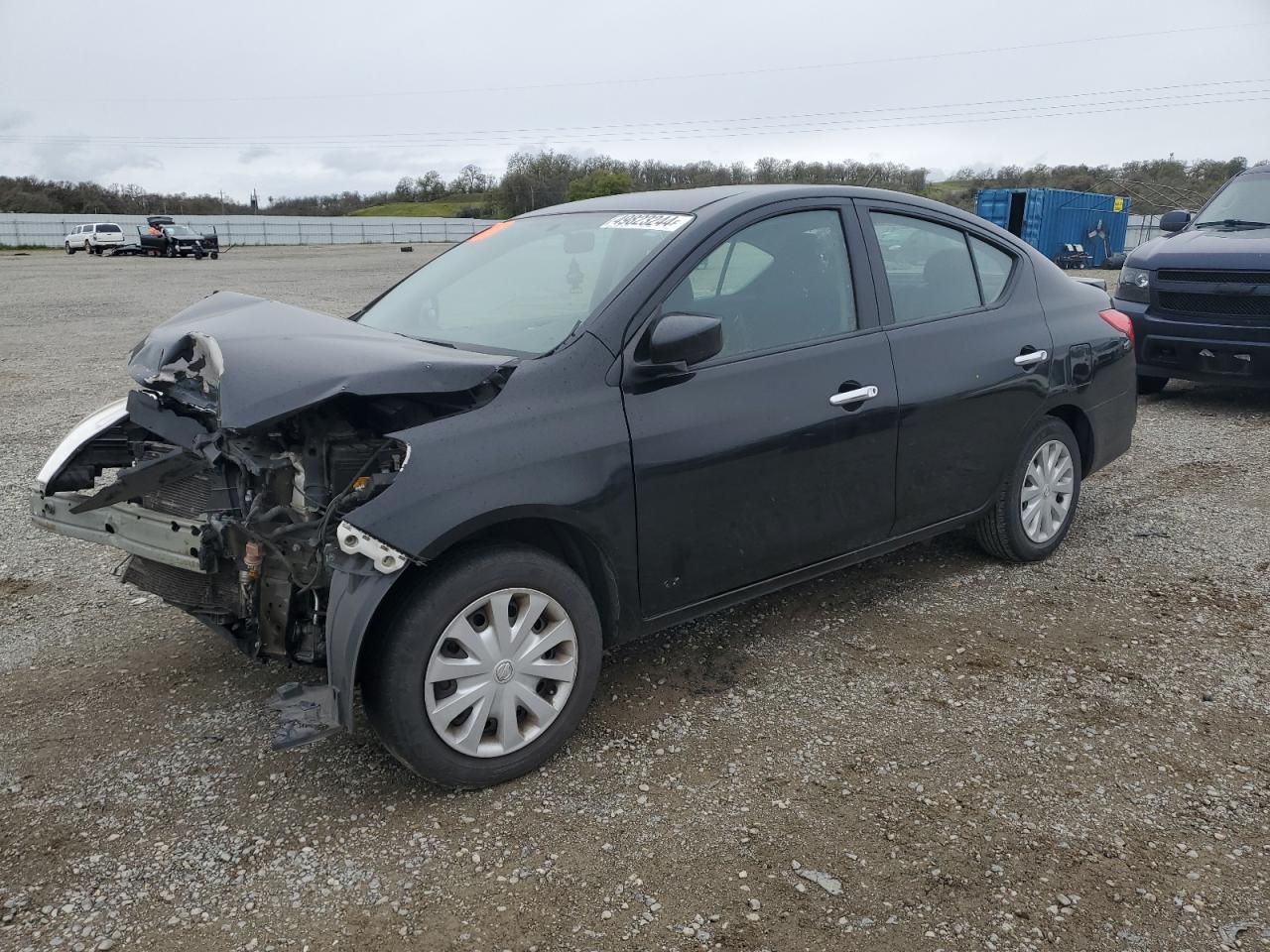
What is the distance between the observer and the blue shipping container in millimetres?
28359

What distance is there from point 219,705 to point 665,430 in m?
1.89

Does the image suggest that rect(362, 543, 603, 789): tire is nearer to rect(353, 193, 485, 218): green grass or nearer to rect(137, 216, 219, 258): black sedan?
rect(137, 216, 219, 258): black sedan

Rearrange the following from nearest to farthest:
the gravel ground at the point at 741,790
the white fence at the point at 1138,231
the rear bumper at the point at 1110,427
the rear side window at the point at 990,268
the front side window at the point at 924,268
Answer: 1. the gravel ground at the point at 741,790
2. the front side window at the point at 924,268
3. the rear side window at the point at 990,268
4. the rear bumper at the point at 1110,427
5. the white fence at the point at 1138,231

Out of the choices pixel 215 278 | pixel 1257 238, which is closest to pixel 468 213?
pixel 215 278

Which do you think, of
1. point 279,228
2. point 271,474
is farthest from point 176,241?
point 271,474

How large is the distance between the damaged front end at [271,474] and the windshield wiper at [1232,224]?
7.94 metres

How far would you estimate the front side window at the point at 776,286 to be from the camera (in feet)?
11.6

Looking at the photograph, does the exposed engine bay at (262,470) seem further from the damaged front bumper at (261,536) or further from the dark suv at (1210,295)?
the dark suv at (1210,295)

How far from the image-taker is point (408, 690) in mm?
2848

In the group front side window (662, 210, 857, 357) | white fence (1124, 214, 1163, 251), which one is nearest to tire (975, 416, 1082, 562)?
front side window (662, 210, 857, 357)

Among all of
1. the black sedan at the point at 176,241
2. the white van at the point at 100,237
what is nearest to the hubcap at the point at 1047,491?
the black sedan at the point at 176,241

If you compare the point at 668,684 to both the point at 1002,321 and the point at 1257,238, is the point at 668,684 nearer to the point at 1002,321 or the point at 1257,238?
the point at 1002,321

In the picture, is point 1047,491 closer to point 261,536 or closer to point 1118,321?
point 1118,321

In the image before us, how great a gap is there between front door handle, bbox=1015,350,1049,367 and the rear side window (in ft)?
0.93
